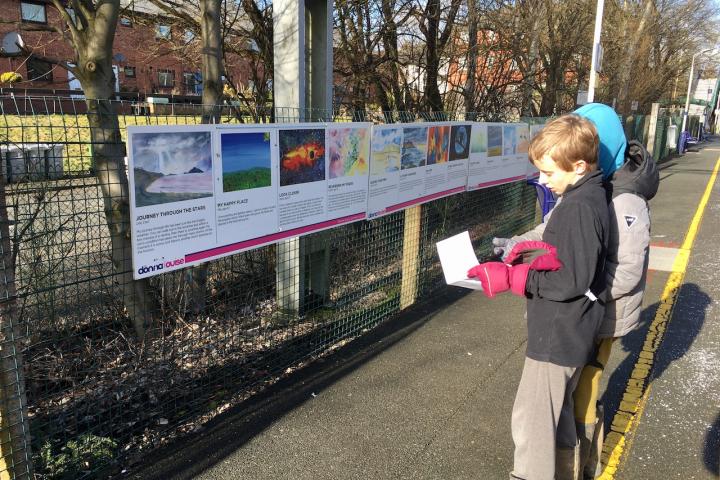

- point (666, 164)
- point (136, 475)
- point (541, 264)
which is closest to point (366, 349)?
point (136, 475)

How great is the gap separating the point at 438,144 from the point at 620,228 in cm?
306

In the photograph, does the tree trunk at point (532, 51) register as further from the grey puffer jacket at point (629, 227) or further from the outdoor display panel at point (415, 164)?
the grey puffer jacket at point (629, 227)

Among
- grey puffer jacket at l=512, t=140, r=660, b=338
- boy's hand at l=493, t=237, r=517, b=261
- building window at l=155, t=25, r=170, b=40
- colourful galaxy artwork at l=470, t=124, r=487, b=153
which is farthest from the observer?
building window at l=155, t=25, r=170, b=40

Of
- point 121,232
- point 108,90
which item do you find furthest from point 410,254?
point 108,90

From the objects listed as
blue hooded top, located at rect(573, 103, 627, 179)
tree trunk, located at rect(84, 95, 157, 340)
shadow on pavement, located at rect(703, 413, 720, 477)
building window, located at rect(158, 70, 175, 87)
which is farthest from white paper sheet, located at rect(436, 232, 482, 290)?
building window, located at rect(158, 70, 175, 87)

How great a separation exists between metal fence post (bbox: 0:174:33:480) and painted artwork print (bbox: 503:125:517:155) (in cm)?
569

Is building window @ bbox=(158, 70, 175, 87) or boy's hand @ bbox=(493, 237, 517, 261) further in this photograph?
building window @ bbox=(158, 70, 175, 87)

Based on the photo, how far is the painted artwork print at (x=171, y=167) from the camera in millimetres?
2688

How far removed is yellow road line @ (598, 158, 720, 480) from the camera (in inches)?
127

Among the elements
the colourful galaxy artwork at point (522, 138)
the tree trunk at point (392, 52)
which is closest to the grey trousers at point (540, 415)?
the colourful galaxy artwork at point (522, 138)

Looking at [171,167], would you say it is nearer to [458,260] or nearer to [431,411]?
[458,260]

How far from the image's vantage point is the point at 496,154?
6723 millimetres

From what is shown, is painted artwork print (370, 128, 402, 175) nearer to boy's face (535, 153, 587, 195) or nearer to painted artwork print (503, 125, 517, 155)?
boy's face (535, 153, 587, 195)

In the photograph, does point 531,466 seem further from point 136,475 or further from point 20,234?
point 20,234
